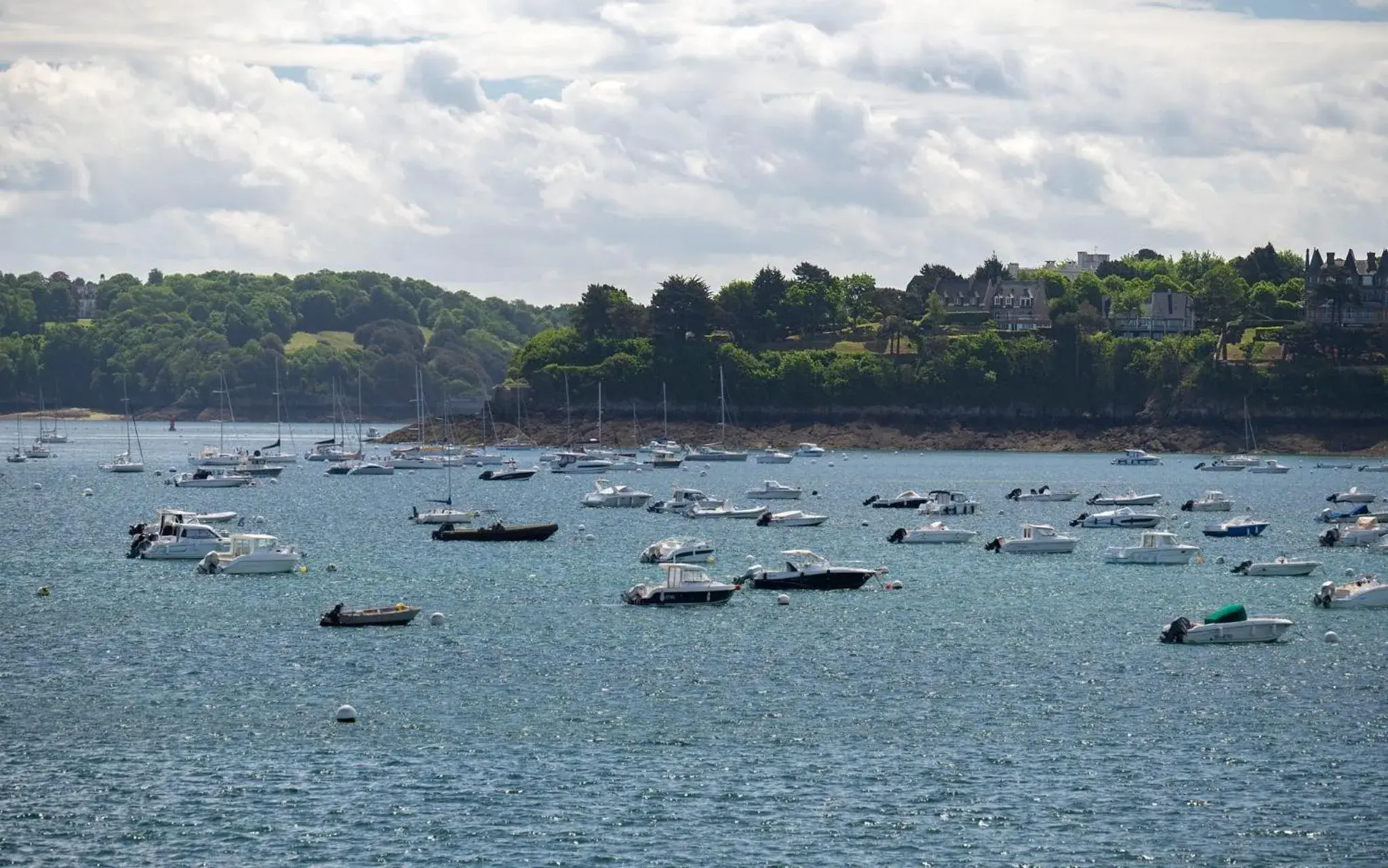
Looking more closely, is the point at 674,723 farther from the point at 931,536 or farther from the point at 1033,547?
the point at 931,536

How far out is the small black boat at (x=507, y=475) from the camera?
188 m

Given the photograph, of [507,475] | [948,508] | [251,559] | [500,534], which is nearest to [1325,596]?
[251,559]

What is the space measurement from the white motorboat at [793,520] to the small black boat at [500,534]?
1903 cm

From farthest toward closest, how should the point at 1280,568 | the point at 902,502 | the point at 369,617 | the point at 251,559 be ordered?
the point at 902,502 < the point at 1280,568 < the point at 251,559 < the point at 369,617

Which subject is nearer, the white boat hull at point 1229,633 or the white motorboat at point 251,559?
the white boat hull at point 1229,633

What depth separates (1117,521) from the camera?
13112 cm

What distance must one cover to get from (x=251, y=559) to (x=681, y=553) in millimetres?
21416

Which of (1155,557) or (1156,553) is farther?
(1156,553)

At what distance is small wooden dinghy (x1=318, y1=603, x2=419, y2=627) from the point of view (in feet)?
246

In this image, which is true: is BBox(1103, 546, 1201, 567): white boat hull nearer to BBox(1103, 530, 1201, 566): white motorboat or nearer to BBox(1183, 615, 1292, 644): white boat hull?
BBox(1103, 530, 1201, 566): white motorboat

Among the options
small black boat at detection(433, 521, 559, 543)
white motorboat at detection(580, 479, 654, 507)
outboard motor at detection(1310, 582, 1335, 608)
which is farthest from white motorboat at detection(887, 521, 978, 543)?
white motorboat at detection(580, 479, 654, 507)

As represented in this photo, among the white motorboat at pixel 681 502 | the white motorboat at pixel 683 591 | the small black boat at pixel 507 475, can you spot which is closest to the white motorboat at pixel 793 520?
the white motorboat at pixel 681 502

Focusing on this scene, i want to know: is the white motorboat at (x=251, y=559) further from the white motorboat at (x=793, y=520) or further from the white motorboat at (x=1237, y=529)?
the white motorboat at (x=1237, y=529)

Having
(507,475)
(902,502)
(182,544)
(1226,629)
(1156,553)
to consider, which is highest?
(182,544)
